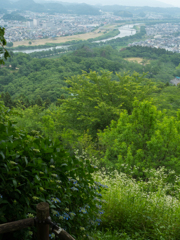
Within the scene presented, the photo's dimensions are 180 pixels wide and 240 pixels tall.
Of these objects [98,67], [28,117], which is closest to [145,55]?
[98,67]

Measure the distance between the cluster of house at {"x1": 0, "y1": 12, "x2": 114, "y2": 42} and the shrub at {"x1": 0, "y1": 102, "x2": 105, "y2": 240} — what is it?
11561 cm

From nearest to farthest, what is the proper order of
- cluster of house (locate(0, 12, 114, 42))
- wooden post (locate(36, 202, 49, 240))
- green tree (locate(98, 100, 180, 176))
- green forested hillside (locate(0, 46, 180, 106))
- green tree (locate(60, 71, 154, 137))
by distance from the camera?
wooden post (locate(36, 202, 49, 240)) < green tree (locate(98, 100, 180, 176)) < green tree (locate(60, 71, 154, 137)) < green forested hillside (locate(0, 46, 180, 106)) < cluster of house (locate(0, 12, 114, 42))

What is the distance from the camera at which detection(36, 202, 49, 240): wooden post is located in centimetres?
138

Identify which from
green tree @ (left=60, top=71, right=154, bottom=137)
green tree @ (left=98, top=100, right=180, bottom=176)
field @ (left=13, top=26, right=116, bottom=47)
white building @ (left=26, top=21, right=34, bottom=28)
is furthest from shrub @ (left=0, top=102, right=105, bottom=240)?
white building @ (left=26, top=21, right=34, bottom=28)

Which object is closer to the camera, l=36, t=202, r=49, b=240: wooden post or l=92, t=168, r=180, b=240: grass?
l=36, t=202, r=49, b=240: wooden post

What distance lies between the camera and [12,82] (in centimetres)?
5731

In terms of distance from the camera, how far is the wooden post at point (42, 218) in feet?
4.52

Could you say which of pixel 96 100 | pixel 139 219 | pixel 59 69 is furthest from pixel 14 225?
pixel 59 69

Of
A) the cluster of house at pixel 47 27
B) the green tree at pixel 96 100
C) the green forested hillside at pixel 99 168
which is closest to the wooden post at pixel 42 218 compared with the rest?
the green forested hillside at pixel 99 168

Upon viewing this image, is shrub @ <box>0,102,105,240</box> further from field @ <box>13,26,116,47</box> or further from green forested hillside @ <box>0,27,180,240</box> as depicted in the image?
field @ <box>13,26,116,47</box>

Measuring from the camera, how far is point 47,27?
501 feet

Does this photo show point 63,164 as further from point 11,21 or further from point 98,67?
point 11,21

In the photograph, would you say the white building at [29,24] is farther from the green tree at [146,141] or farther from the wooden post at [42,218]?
the wooden post at [42,218]

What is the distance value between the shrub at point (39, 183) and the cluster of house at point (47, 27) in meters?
116
